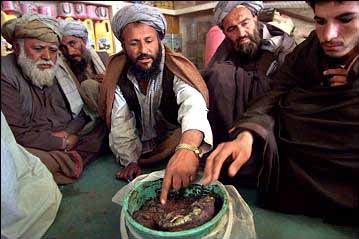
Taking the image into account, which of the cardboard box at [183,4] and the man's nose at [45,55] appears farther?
the man's nose at [45,55]

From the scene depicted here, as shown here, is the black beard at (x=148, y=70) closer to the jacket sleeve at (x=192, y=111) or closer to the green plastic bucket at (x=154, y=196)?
the jacket sleeve at (x=192, y=111)

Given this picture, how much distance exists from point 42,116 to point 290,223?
1.21 meters

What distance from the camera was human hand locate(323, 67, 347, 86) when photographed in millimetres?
839

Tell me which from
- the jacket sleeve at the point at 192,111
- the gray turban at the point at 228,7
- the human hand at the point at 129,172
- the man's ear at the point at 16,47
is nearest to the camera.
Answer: the gray turban at the point at 228,7

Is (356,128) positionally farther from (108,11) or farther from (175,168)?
(108,11)

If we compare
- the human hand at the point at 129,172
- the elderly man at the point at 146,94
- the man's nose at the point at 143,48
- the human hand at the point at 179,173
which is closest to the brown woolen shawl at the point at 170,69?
the elderly man at the point at 146,94

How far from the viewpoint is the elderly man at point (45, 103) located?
130 cm

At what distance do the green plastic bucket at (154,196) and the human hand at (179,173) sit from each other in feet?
0.15

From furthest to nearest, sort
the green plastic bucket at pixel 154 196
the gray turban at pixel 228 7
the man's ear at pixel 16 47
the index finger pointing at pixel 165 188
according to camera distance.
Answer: the man's ear at pixel 16 47
the gray turban at pixel 228 7
the index finger pointing at pixel 165 188
the green plastic bucket at pixel 154 196

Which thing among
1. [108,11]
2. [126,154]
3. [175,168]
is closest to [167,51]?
[108,11]

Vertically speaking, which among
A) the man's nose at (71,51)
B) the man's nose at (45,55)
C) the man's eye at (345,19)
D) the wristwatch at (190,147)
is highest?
the man's eye at (345,19)

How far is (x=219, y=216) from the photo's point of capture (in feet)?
2.32

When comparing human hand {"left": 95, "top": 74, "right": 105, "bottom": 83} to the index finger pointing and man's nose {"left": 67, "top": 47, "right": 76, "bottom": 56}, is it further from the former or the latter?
the index finger pointing

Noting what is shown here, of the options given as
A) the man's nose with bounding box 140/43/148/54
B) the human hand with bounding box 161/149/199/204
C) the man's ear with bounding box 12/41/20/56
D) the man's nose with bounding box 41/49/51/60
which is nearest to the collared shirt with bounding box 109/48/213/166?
the man's nose with bounding box 140/43/148/54
